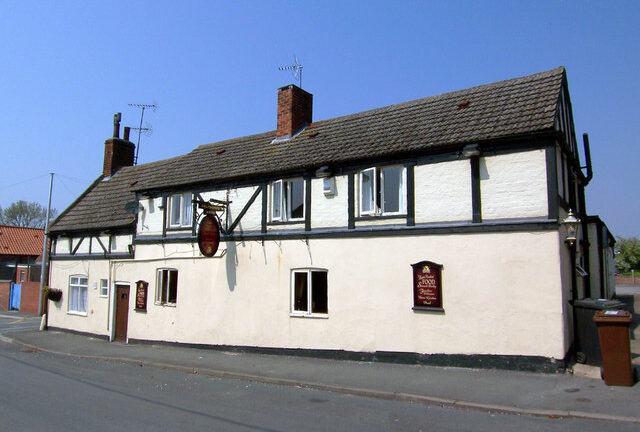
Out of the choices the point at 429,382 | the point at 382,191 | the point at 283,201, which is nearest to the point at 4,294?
the point at 283,201

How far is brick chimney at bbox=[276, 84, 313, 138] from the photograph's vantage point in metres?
16.7

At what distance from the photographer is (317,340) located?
1309cm

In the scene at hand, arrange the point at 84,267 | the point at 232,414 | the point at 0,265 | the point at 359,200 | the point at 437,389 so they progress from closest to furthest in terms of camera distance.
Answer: the point at 232,414 → the point at 437,389 → the point at 359,200 → the point at 84,267 → the point at 0,265

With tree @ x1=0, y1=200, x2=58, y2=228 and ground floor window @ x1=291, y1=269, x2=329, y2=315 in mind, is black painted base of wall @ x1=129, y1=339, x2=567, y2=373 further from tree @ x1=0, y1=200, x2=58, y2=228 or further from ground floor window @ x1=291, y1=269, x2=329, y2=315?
tree @ x1=0, y1=200, x2=58, y2=228

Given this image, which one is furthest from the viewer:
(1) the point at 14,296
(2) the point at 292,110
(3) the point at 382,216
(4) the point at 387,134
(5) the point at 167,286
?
(1) the point at 14,296

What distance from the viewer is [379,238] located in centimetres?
1226

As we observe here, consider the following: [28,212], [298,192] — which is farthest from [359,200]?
[28,212]

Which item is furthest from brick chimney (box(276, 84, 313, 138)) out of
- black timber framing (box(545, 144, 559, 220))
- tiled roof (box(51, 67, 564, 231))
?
black timber framing (box(545, 144, 559, 220))

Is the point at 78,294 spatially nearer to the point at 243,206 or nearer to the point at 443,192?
the point at 243,206

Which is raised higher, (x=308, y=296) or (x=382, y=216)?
(x=382, y=216)

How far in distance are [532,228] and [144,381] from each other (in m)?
9.16

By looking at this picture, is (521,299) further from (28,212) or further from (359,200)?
(28,212)

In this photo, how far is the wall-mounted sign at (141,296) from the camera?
1745cm

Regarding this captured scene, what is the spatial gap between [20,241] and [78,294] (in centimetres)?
2559
